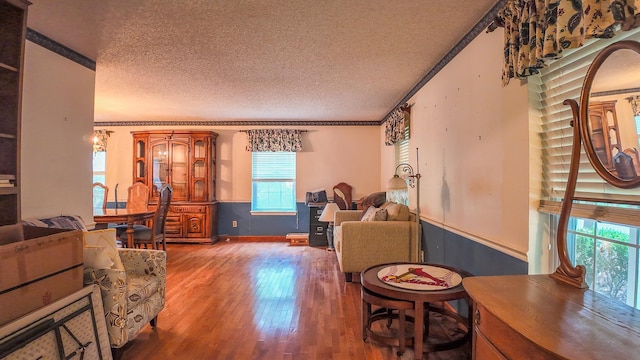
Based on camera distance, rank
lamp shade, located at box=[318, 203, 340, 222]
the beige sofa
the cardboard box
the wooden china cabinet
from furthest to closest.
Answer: the wooden china cabinet, lamp shade, located at box=[318, 203, 340, 222], the beige sofa, the cardboard box

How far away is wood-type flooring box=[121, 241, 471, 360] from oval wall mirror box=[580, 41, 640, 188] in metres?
1.49

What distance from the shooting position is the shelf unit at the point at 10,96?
6.11ft

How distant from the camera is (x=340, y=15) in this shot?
2.14 meters

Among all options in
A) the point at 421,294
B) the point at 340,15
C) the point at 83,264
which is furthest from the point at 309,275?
the point at 340,15

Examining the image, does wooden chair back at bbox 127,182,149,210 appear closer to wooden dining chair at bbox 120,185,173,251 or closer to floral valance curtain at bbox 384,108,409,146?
wooden dining chair at bbox 120,185,173,251

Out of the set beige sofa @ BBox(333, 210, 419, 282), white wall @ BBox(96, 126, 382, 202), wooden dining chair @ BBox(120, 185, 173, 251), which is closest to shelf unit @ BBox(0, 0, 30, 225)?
wooden dining chair @ BBox(120, 185, 173, 251)

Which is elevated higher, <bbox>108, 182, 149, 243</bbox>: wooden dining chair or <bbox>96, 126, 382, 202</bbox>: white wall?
<bbox>96, 126, 382, 202</bbox>: white wall

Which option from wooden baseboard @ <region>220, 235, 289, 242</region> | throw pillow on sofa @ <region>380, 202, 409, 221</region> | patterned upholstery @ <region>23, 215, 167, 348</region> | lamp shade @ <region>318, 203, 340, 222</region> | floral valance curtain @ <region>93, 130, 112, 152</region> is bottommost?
wooden baseboard @ <region>220, 235, 289, 242</region>

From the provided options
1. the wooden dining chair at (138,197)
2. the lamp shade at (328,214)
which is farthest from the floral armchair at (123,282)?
the wooden dining chair at (138,197)

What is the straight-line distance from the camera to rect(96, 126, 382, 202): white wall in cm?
606

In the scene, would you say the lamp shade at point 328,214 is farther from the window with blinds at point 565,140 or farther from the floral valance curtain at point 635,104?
the floral valance curtain at point 635,104

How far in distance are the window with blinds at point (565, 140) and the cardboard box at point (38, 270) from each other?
8.62 feet

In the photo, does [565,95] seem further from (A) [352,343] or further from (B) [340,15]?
(A) [352,343]

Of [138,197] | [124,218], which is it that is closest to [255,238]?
[138,197]
